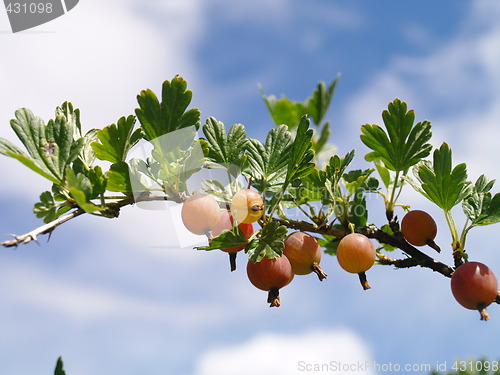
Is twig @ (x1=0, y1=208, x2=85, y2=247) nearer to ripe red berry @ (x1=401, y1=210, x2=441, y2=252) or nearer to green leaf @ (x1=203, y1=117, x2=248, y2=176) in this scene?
green leaf @ (x1=203, y1=117, x2=248, y2=176)

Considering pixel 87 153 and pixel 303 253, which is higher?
pixel 87 153

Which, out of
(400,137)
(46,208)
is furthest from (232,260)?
(400,137)

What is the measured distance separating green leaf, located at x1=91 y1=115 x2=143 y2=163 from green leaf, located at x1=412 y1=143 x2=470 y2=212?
39.1 inches

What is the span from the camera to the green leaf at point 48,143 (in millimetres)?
1522

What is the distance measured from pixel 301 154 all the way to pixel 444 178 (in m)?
0.54

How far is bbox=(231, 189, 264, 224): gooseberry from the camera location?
1.65m

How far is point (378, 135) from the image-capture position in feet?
6.14

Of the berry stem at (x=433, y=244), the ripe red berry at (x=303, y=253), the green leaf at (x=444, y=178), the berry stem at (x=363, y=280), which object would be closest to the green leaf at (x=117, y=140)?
the ripe red berry at (x=303, y=253)

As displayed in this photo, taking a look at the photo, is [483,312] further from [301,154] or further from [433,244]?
[301,154]

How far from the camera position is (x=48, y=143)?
1545 mm

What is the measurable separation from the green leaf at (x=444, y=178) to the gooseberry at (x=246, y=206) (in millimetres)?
602

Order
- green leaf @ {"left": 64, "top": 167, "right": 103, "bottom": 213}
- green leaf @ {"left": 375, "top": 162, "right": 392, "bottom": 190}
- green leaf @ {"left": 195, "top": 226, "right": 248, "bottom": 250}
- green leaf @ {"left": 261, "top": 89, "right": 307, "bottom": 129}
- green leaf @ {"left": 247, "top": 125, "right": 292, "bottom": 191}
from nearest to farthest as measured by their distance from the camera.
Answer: green leaf @ {"left": 64, "top": 167, "right": 103, "bottom": 213}
green leaf @ {"left": 195, "top": 226, "right": 248, "bottom": 250}
green leaf @ {"left": 247, "top": 125, "right": 292, "bottom": 191}
green leaf @ {"left": 375, "top": 162, "right": 392, "bottom": 190}
green leaf @ {"left": 261, "top": 89, "right": 307, "bottom": 129}

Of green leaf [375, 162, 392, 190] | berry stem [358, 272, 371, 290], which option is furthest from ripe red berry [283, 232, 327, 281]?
green leaf [375, 162, 392, 190]

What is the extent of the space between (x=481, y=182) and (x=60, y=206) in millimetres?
1528
